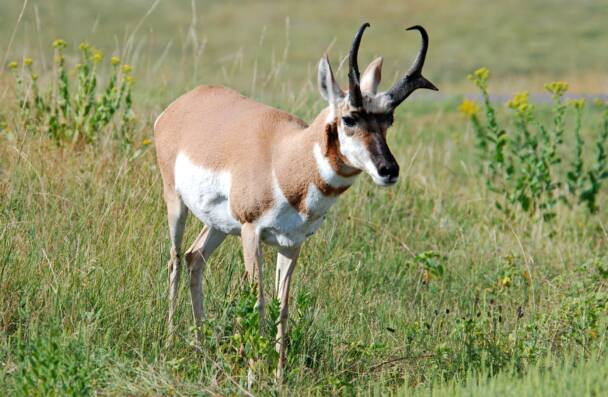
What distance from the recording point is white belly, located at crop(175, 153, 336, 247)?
5.47 metres

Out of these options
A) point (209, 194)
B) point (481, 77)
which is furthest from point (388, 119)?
point (481, 77)

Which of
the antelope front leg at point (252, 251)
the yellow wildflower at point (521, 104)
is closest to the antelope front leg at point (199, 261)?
the antelope front leg at point (252, 251)

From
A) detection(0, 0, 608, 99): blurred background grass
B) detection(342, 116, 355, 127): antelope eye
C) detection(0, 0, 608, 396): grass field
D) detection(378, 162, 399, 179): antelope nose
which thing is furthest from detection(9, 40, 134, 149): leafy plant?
detection(0, 0, 608, 99): blurred background grass

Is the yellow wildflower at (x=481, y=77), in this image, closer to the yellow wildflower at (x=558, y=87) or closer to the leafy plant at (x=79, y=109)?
the yellow wildflower at (x=558, y=87)

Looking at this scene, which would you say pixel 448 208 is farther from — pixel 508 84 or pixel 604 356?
pixel 508 84

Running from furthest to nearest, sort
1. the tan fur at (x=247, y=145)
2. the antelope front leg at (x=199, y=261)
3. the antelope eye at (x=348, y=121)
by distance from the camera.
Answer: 1. the antelope front leg at (x=199, y=261)
2. the tan fur at (x=247, y=145)
3. the antelope eye at (x=348, y=121)

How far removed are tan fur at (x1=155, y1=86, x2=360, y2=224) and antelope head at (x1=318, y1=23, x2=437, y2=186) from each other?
0.44ft

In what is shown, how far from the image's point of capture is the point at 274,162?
18.3 ft

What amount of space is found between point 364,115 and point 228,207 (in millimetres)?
1053

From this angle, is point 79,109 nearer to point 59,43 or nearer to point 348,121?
point 59,43

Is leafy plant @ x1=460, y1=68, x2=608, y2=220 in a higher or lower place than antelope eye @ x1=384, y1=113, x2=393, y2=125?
lower

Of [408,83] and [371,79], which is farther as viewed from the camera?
[371,79]

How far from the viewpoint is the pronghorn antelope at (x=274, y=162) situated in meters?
5.18

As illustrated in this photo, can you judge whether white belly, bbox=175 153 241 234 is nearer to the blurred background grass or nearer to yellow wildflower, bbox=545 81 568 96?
yellow wildflower, bbox=545 81 568 96
